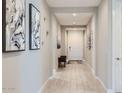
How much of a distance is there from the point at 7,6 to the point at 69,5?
4.44 m

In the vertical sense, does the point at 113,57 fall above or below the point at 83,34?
below

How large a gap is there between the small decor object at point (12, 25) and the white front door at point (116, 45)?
8.38ft

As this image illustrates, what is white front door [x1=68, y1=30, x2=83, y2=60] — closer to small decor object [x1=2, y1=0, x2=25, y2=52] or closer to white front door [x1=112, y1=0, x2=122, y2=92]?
white front door [x1=112, y1=0, x2=122, y2=92]

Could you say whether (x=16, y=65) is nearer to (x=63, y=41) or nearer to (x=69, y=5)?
(x=69, y=5)

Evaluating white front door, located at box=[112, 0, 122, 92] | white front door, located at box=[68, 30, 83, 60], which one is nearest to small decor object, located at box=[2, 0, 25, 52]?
white front door, located at box=[112, 0, 122, 92]

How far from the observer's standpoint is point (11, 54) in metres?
2.38

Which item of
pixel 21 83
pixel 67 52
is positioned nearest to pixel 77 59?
pixel 67 52

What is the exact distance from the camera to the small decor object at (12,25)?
2119mm

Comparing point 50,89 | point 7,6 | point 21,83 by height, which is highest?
point 7,6

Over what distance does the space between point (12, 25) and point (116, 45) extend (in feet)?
9.81

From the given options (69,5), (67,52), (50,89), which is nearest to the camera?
(50,89)

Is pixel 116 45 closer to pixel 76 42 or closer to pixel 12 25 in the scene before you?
pixel 12 25

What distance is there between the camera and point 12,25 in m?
2.36

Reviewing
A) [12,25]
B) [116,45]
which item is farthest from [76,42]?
[12,25]
